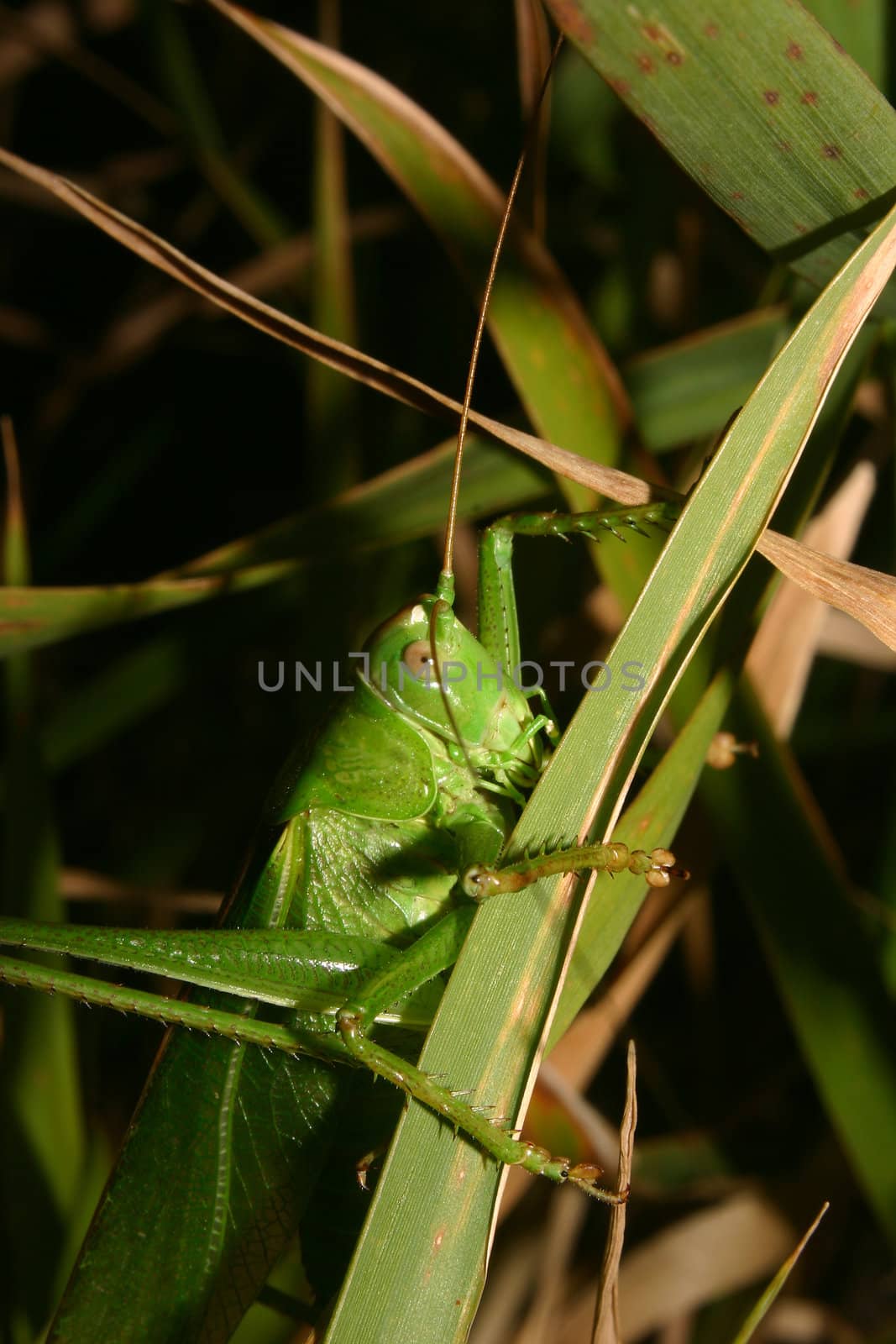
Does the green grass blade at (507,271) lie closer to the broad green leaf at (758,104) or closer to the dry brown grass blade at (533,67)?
the dry brown grass blade at (533,67)

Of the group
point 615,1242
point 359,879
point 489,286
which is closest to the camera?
point 615,1242

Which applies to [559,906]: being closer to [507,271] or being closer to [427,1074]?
[427,1074]

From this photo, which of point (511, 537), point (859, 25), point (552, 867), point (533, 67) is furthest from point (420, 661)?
point (859, 25)

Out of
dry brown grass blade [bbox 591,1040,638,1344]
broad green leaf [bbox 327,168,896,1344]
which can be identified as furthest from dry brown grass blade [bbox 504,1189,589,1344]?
broad green leaf [bbox 327,168,896,1344]

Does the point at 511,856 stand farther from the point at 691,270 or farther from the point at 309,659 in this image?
the point at 691,270

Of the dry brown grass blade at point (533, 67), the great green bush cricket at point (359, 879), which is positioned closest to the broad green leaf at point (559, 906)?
the great green bush cricket at point (359, 879)

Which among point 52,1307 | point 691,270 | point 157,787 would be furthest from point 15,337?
point 52,1307
